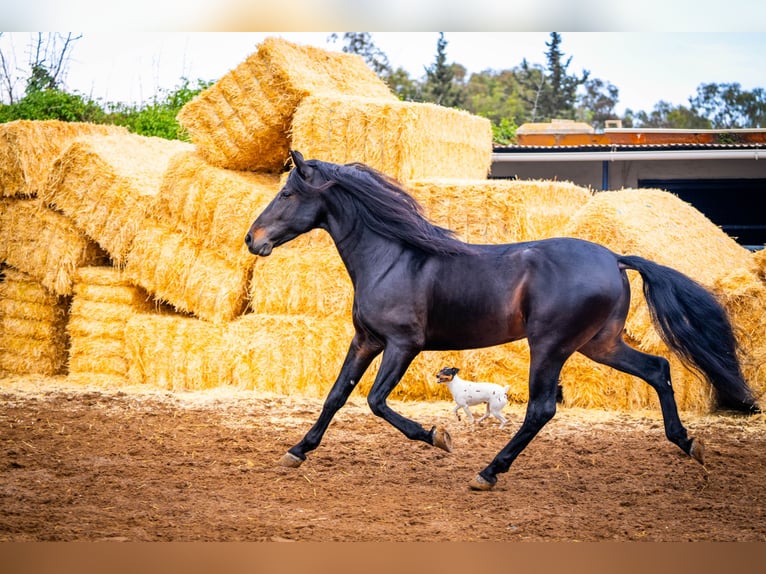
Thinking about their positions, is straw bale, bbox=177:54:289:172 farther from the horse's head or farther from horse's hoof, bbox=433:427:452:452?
horse's hoof, bbox=433:427:452:452

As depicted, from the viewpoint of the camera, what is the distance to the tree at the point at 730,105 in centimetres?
2030

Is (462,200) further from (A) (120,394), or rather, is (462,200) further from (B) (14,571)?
(B) (14,571)

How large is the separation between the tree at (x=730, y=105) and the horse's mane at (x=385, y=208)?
16.3m

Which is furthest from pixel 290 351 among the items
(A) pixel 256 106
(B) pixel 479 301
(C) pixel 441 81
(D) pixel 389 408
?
(C) pixel 441 81

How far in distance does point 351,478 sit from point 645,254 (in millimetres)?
2893

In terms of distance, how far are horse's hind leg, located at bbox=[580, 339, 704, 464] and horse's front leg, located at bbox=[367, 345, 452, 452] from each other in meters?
0.96

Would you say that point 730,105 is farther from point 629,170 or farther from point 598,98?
point 629,170

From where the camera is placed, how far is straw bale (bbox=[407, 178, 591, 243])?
677cm

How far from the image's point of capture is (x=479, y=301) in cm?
455

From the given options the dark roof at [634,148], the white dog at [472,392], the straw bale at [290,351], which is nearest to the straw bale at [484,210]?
the straw bale at [290,351]

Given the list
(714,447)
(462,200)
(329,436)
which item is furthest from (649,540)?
(462,200)

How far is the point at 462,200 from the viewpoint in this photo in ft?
22.4

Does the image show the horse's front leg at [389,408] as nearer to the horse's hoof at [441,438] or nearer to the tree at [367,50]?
the horse's hoof at [441,438]

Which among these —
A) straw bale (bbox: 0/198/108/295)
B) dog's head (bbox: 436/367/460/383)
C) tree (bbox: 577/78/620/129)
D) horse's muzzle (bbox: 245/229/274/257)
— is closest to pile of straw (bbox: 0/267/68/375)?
straw bale (bbox: 0/198/108/295)
